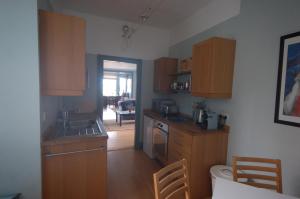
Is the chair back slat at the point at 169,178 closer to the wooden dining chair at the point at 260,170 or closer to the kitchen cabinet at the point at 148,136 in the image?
the wooden dining chair at the point at 260,170

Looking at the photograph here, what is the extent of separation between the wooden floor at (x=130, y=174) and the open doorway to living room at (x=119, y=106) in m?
0.53

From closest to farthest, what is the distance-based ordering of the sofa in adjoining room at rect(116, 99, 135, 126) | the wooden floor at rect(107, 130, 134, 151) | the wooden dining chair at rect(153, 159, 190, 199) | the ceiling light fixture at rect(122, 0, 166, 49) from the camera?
the wooden dining chair at rect(153, 159, 190, 199), the ceiling light fixture at rect(122, 0, 166, 49), the wooden floor at rect(107, 130, 134, 151), the sofa in adjoining room at rect(116, 99, 135, 126)

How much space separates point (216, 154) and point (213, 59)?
1314mm

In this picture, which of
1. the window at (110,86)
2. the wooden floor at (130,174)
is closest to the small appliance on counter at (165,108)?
the wooden floor at (130,174)

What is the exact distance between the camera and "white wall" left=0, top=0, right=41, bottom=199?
1.36 metres

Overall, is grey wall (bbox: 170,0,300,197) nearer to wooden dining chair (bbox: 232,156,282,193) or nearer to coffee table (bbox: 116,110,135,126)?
wooden dining chair (bbox: 232,156,282,193)

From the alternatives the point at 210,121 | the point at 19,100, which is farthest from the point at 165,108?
the point at 19,100

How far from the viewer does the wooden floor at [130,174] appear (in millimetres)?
2199

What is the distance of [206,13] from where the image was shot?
2.69m

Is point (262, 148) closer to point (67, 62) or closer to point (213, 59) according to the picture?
point (213, 59)

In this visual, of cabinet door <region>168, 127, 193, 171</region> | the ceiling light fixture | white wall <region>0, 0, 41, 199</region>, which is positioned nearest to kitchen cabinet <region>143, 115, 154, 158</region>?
cabinet door <region>168, 127, 193, 171</region>

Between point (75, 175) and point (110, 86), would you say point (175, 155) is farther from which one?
point (110, 86)

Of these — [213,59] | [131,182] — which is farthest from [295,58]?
[131,182]

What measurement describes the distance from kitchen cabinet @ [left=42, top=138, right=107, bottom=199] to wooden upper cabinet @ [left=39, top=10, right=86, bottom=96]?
0.60 metres
